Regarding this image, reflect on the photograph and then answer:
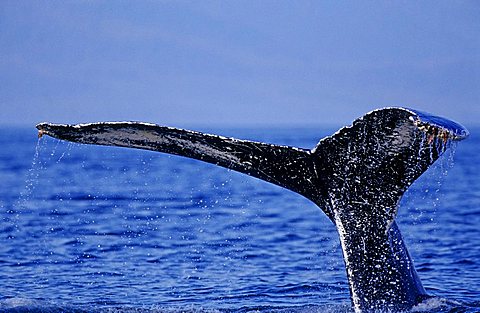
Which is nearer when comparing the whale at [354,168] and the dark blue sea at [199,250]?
the whale at [354,168]

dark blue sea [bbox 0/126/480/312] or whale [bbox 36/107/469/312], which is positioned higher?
whale [bbox 36/107/469/312]

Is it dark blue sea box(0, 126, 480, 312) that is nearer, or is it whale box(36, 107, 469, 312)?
whale box(36, 107, 469, 312)

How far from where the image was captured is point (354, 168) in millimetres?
6555

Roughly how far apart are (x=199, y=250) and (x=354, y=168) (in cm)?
619

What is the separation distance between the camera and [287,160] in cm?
669

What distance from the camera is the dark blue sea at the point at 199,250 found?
344 inches

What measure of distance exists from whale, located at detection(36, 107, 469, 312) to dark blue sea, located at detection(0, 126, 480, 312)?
0.26 m

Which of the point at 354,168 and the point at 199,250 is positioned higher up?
the point at 354,168

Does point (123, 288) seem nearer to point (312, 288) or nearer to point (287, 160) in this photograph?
point (312, 288)

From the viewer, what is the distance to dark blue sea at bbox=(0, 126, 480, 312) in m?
8.75

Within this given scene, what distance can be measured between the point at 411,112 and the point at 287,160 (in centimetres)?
118

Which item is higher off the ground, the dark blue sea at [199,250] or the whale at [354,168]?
the whale at [354,168]

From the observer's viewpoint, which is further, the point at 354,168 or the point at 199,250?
the point at 199,250

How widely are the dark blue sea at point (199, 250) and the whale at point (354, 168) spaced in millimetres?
263
